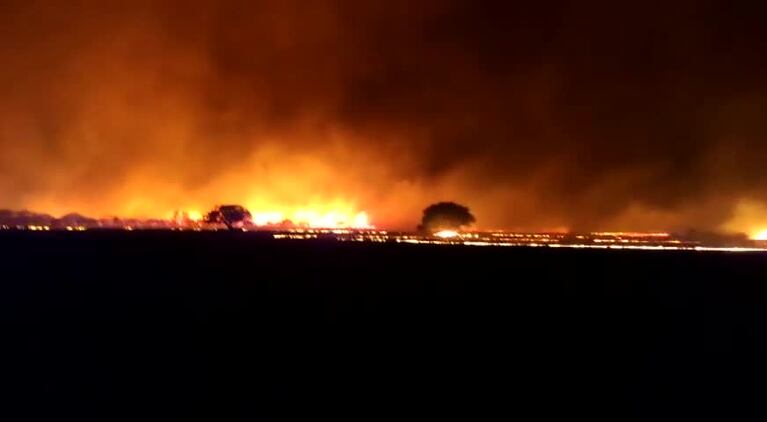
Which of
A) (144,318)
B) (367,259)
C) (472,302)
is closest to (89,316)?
(144,318)

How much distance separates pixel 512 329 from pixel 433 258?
1923cm

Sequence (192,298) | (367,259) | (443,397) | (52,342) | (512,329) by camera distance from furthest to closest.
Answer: (367,259)
(192,298)
(512,329)
(52,342)
(443,397)

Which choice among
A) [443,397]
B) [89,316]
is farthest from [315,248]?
[443,397]

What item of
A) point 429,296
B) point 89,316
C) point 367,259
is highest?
point 367,259

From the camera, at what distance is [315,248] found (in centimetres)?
4556

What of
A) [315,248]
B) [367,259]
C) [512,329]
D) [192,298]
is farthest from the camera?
[315,248]

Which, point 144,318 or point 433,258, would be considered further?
point 433,258

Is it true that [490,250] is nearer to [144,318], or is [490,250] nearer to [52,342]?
[144,318]

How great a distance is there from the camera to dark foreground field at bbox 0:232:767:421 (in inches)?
586

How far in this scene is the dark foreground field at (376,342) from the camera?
48.9ft

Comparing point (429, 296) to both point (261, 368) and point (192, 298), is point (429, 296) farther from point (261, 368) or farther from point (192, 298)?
point (261, 368)

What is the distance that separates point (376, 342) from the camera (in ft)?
64.9

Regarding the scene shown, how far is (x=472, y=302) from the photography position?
26.5 meters

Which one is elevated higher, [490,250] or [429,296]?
[490,250]
